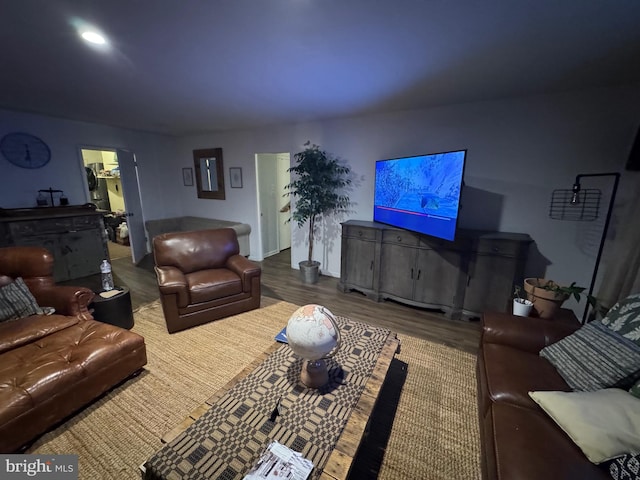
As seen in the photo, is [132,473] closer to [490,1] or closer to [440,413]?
[440,413]

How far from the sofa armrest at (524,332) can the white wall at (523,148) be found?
1.40 m

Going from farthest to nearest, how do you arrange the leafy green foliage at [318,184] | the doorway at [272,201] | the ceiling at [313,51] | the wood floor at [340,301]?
the doorway at [272,201] < the leafy green foliage at [318,184] < the wood floor at [340,301] < the ceiling at [313,51]

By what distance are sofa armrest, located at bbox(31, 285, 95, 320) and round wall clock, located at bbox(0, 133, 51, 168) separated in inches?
112

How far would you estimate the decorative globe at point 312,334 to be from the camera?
1234mm

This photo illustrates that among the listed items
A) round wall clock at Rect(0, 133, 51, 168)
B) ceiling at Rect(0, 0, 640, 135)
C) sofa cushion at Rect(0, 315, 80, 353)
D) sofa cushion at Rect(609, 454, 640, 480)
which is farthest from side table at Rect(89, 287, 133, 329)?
sofa cushion at Rect(609, 454, 640, 480)

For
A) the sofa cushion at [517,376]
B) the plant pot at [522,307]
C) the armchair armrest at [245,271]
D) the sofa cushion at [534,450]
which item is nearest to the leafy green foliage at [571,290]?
the plant pot at [522,307]

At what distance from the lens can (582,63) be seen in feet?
6.16

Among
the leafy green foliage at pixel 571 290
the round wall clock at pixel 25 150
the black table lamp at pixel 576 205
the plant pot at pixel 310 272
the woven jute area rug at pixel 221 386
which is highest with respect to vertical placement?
the round wall clock at pixel 25 150

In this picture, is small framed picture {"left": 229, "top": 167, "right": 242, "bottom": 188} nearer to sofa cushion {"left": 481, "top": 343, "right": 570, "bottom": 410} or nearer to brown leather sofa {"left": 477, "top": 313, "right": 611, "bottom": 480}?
brown leather sofa {"left": 477, "top": 313, "right": 611, "bottom": 480}

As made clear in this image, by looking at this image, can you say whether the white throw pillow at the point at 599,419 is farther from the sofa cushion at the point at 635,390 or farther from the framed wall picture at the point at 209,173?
the framed wall picture at the point at 209,173

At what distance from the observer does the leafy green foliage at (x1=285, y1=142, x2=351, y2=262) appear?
3553 mm

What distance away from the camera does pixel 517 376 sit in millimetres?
1396

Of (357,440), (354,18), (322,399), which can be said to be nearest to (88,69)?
(354,18)

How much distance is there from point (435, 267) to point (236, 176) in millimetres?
3849
